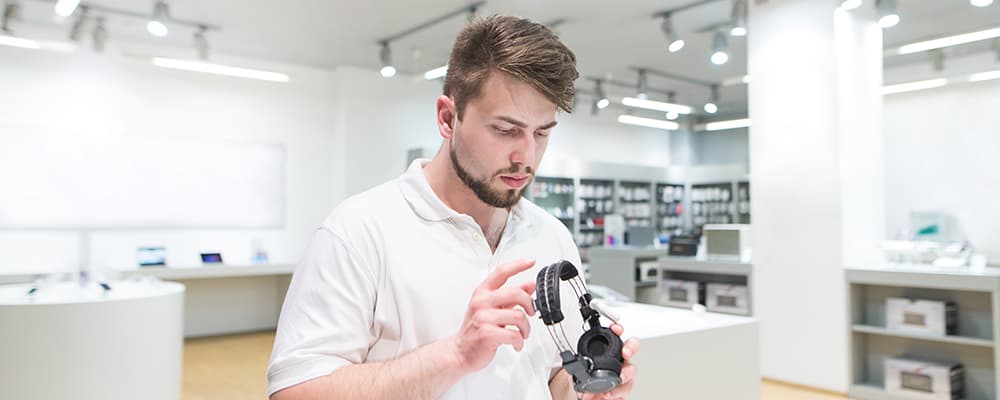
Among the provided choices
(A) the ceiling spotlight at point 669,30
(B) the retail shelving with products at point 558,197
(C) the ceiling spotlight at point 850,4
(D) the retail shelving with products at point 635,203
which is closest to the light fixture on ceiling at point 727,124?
(D) the retail shelving with products at point 635,203

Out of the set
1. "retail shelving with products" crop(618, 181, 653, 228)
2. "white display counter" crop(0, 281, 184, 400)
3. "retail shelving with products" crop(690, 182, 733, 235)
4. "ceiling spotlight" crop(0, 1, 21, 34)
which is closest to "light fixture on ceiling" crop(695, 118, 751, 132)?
"retail shelving with products" crop(690, 182, 733, 235)

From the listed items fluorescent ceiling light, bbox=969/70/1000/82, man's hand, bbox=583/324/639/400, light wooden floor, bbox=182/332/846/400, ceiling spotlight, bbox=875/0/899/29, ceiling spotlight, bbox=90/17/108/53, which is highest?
ceiling spotlight, bbox=90/17/108/53

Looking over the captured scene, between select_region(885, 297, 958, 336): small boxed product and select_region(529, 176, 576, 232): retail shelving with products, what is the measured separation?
17.1ft

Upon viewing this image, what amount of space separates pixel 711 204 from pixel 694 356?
9810 mm

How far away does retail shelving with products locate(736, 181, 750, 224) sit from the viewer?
37.2ft

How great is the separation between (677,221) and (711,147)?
2028 millimetres

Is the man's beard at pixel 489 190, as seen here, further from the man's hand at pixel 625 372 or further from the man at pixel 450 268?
the man's hand at pixel 625 372

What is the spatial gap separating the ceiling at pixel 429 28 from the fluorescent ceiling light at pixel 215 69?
0.25m

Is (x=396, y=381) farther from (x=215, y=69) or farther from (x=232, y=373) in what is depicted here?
(x=215, y=69)

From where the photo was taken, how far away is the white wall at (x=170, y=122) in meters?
6.62

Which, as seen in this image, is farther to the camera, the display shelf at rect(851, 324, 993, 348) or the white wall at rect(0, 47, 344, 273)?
the white wall at rect(0, 47, 344, 273)

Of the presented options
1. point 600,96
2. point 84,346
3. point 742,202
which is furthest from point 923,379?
point 742,202

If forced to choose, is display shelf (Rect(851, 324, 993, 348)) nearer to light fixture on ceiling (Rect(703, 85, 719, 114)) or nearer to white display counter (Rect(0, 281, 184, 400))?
white display counter (Rect(0, 281, 184, 400))

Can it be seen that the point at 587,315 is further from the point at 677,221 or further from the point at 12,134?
the point at 677,221
